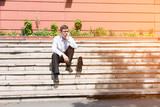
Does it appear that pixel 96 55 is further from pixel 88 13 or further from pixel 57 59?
pixel 88 13

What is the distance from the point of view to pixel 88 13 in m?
10.9

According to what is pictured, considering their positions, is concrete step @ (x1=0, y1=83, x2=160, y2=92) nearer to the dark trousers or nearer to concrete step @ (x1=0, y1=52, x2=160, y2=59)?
the dark trousers

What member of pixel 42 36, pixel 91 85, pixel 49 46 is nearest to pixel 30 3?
pixel 42 36

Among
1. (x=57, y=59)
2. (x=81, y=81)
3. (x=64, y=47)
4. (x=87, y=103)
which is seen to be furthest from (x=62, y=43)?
(x=87, y=103)

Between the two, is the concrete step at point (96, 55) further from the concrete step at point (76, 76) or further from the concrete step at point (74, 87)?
the concrete step at point (74, 87)

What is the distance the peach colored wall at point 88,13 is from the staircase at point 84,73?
3.75 metres

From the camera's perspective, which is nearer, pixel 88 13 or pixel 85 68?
pixel 85 68

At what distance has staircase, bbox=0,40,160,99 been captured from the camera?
5012mm

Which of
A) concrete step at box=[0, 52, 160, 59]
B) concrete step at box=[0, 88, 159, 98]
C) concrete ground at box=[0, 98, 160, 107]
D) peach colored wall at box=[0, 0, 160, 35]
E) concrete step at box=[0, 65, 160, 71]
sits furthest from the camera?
peach colored wall at box=[0, 0, 160, 35]

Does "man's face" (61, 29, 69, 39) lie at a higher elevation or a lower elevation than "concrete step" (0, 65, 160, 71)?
higher

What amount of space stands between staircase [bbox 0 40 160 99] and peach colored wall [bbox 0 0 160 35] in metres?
3.75

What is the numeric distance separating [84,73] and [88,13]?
6.06 metres

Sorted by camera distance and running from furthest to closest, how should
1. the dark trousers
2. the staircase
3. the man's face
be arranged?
the man's face → the dark trousers → the staircase

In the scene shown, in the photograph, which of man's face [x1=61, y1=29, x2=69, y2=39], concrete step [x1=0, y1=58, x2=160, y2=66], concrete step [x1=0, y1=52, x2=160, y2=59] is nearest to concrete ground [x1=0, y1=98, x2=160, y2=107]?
concrete step [x1=0, y1=58, x2=160, y2=66]
